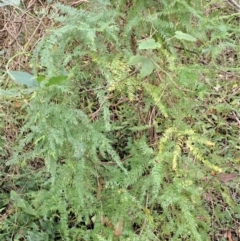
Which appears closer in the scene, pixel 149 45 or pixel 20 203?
pixel 149 45

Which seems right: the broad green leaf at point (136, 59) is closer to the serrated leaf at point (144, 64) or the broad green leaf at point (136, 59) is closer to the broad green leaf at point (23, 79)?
the serrated leaf at point (144, 64)

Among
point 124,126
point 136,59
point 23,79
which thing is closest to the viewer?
point 23,79

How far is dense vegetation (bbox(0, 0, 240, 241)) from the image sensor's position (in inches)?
52.1

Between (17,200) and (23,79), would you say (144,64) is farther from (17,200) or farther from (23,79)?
(17,200)

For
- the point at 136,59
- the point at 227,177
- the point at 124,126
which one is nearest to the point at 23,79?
the point at 136,59

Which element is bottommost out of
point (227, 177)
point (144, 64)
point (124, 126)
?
point (227, 177)

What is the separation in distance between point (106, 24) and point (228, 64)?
87cm

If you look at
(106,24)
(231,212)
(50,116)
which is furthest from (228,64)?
(50,116)

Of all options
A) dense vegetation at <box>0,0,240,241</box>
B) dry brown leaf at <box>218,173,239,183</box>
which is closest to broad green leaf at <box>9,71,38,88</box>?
dense vegetation at <box>0,0,240,241</box>

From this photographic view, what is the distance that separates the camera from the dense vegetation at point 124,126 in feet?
4.34

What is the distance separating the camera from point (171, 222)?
1.62 meters

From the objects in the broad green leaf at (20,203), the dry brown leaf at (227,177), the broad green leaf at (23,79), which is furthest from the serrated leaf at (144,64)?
the broad green leaf at (20,203)

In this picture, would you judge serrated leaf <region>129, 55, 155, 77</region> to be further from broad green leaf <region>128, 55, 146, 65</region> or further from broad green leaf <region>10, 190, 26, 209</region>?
broad green leaf <region>10, 190, 26, 209</region>

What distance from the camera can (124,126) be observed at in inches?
67.7
